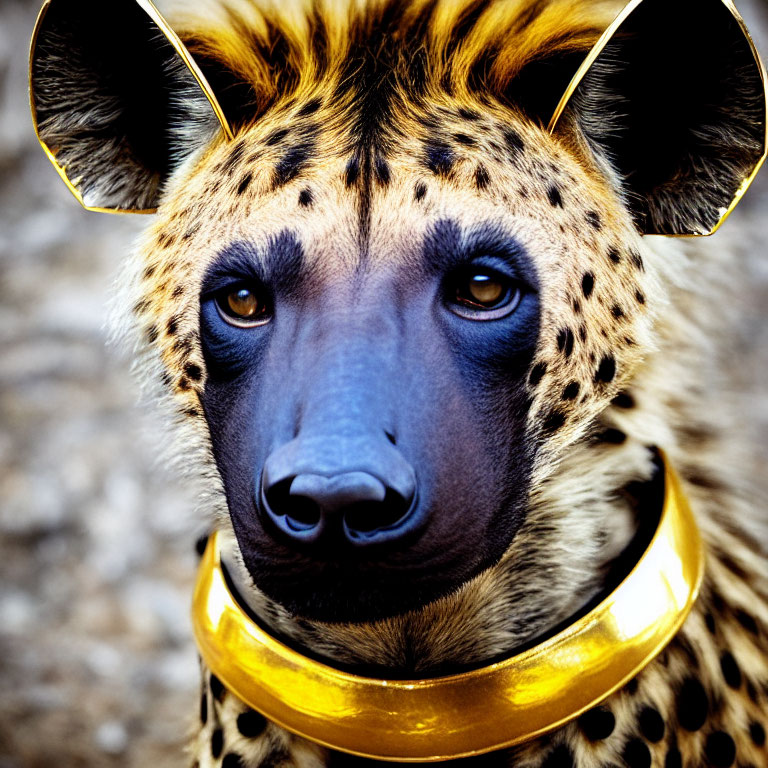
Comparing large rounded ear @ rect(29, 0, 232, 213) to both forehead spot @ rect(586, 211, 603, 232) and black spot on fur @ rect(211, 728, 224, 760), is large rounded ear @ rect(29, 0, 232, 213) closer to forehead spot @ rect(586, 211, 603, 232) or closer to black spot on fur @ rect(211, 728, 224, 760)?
forehead spot @ rect(586, 211, 603, 232)

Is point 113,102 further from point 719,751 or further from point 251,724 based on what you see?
point 719,751

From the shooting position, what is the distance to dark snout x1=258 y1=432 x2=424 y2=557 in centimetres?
142

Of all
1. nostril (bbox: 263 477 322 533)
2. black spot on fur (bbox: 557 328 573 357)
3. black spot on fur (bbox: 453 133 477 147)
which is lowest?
nostril (bbox: 263 477 322 533)

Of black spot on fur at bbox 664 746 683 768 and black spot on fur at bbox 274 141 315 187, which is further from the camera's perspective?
black spot on fur at bbox 664 746 683 768

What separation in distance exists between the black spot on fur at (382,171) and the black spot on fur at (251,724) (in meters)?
1.17

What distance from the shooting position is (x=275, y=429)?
158 cm

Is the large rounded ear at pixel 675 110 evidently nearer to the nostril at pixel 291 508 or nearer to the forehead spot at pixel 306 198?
the forehead spot at pixel 306 198

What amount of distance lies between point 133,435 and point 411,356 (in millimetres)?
3371

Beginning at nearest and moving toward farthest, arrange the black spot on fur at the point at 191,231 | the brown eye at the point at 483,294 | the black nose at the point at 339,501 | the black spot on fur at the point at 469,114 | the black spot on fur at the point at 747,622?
the black nose at the point at 339,501
the brown eye at the point at 483,294
the black spot on fur at the point at 469,114
the black spot on fur at the point at 191,231
the black spot on fur at the point at 747,622

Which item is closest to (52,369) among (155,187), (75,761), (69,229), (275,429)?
(69,229)

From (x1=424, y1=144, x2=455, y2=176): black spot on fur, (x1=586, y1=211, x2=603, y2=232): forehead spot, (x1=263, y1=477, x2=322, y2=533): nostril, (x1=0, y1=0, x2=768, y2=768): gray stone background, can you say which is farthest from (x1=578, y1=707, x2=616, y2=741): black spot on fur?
(x1=0, y1=0, x2=768, y2=768): gray stone background

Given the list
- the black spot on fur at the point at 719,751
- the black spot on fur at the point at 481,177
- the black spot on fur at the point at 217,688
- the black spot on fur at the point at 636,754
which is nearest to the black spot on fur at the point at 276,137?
the black spot on fur at the point at 481,177

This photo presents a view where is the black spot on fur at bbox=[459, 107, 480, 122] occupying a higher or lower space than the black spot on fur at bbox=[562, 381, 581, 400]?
higher

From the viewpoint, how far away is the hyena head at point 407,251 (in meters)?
1.57
